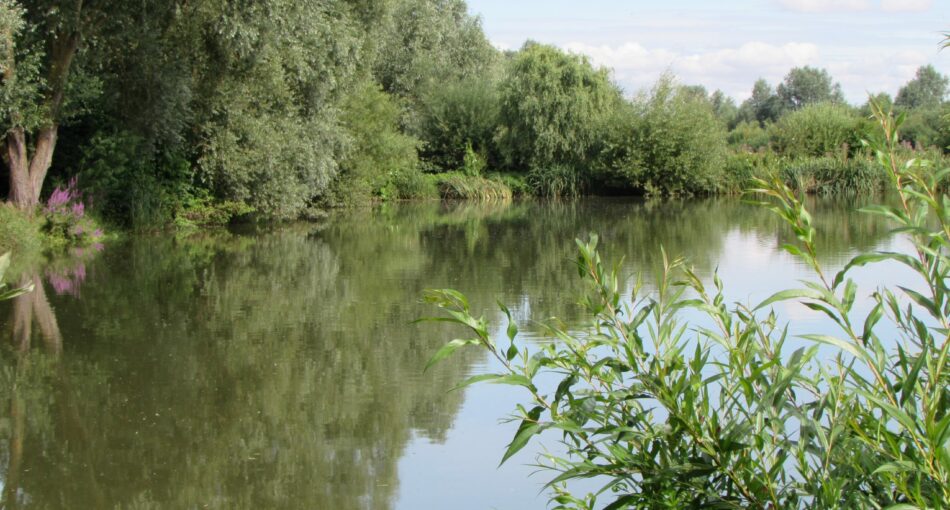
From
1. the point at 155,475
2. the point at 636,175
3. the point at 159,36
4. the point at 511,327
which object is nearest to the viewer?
the point at 511,327

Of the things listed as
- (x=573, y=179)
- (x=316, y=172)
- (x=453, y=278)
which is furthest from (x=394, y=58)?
(x=453, y=278)

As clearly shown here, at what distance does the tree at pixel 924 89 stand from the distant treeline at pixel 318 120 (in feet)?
82.3

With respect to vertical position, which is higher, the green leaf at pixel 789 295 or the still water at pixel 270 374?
the green leaf at pixel 789 295

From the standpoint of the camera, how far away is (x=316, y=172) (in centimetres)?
2314

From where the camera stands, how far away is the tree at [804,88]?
7825cm

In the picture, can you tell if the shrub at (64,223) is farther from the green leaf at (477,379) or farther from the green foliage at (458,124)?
the green foliage at (458,124)

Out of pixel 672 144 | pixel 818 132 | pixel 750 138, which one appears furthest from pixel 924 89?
pixel 672 144

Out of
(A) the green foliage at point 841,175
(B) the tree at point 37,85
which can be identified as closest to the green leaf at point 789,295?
(B) the tree at point 37,85

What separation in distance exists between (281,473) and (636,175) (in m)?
29.9

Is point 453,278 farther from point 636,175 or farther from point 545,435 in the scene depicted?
point 636,175

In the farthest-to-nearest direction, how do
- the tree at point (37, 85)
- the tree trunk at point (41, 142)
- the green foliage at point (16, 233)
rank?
1. the tree trunk at point (41, 142)
2. the green foliage at point (16, 233)
3. the tree at point (37, 85)

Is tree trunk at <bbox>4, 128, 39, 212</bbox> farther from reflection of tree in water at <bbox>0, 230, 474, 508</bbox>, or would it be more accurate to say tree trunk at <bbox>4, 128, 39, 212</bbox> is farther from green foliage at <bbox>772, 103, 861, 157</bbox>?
green foliage at <bbox>772, 103, 861, 157</bbox>

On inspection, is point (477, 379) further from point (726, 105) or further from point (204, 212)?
point (726, 105)

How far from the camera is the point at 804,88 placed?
78500 mm
